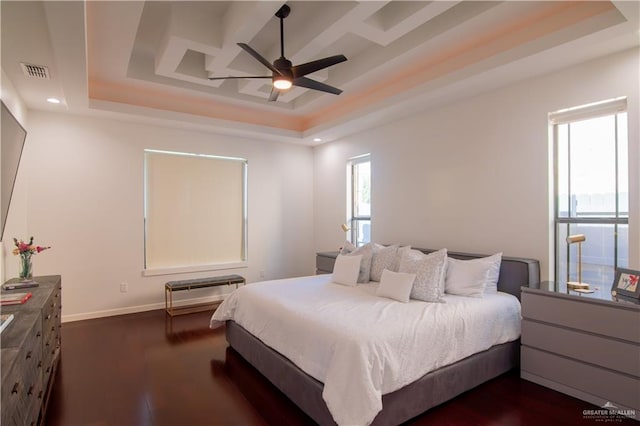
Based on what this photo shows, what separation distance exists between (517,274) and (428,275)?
859mm

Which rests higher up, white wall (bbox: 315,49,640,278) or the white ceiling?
the white ceiling

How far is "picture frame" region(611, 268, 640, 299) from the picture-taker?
240cm

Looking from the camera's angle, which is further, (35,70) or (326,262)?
(326,262)

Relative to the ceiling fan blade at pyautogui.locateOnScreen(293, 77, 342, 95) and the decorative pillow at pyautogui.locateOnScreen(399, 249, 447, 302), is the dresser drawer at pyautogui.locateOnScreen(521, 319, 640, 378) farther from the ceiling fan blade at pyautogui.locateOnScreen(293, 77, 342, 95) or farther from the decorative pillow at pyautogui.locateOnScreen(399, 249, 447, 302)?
the ceiling fan blade at pyautogui.locateOnScreen(293, 77, 342, 95)

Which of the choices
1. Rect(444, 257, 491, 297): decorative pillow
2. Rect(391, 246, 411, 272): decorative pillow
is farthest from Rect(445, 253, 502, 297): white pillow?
Rect(391, 246, 411, 272): decorative pillow

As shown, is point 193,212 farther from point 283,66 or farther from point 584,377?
point 584,377

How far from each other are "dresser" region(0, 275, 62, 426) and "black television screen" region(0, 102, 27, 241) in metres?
0.60

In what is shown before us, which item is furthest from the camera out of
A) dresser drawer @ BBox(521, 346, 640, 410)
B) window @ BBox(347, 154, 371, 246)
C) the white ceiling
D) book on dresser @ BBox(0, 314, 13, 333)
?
window @ BBox(347, 154, 371, 246)

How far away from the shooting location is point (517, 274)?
3.17m

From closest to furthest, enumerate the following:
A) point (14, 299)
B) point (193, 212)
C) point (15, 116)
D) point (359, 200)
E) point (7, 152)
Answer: point (14, 299) < point (7, 152) < point (15, 116) < point (193, 212) < point (359, 200)

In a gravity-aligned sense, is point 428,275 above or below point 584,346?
above

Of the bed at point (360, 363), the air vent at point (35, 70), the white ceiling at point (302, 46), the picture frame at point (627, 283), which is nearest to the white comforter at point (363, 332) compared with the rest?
the bed at point (360, 363)

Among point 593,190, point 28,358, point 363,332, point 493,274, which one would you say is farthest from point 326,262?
point 28,358

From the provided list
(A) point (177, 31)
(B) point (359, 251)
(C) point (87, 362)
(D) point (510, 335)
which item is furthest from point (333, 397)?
(A) point (177, 31)
